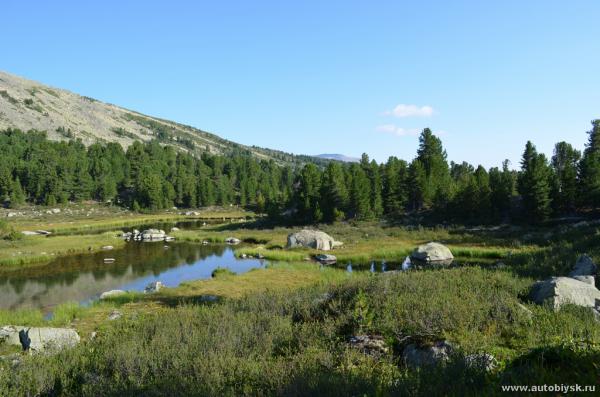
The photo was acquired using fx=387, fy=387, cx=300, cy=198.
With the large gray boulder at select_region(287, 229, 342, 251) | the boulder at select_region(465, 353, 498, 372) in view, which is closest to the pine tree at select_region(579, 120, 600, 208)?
the large gray boulder at select_region(287, 229, 342, 251)

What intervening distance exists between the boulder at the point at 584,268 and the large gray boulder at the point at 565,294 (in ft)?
15.2

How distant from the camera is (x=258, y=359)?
323 inches

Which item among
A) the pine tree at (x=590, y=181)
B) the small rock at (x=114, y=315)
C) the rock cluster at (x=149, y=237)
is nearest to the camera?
the small rock at (x=114, y=315)

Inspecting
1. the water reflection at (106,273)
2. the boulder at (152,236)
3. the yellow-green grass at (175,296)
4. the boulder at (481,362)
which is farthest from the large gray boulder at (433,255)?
the boulder at (152,236)

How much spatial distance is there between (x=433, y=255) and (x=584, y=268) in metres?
22.8

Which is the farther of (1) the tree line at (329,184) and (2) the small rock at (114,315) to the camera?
(1) the tree line at (329,184)

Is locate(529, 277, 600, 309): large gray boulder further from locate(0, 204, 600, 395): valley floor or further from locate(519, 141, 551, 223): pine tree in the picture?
locate(519, 141, 551, 223): pine tree

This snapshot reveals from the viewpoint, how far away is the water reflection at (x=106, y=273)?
2869cm

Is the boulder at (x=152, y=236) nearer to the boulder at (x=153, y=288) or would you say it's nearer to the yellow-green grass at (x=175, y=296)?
the yellow-green grass at (x=175, y=296)

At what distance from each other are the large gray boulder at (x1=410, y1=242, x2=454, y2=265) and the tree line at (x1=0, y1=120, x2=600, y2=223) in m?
29.4

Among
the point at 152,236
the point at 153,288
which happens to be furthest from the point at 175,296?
the point at 152,236

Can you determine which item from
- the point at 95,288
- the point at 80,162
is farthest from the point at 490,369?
the point at 80,162

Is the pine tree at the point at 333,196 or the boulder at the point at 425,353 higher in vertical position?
the pine tree at the point at 333,196

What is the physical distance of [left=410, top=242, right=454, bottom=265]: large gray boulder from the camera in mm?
38000
